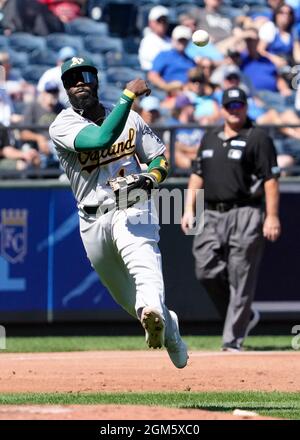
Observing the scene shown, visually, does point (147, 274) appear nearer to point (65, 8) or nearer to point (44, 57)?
point (44, 57)

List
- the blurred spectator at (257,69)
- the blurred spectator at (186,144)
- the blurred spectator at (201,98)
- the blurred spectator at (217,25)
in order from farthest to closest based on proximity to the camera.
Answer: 1. the blurred spectator at (217,25)
2. the blurred spectator at (257,69)
3. the blurred spectator at (201,98)
4. the blurred spectator at (186,144)

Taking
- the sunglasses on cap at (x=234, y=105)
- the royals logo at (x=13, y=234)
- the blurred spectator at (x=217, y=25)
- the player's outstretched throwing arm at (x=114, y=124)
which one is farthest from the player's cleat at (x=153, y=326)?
the blurred spectator at (x=217, y=25)

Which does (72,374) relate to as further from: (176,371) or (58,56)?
(58,56)

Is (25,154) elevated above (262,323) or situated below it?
above

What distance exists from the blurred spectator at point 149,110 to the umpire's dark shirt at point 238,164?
203cm

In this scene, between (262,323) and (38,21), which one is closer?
(262,323)

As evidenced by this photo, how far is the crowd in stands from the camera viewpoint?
481 inches

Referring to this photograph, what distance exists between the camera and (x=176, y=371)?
8.42 metres

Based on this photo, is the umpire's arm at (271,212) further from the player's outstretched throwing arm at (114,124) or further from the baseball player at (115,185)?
the player's outstretched throwing arm at (114,124)

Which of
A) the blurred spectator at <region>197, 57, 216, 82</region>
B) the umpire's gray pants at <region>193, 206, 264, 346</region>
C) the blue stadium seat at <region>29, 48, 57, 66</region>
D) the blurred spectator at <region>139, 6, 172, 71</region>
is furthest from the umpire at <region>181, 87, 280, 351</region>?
the blue stadium seat at <region>29, 48, 57, 66</region>

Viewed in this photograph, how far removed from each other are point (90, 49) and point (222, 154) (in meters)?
5.33

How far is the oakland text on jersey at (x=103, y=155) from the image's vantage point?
655 cm

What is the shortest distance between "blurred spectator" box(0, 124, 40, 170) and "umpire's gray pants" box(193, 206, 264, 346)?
7.37 feet
